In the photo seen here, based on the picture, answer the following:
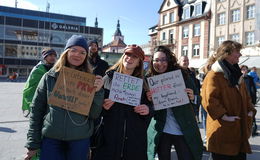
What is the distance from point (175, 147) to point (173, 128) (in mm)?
274

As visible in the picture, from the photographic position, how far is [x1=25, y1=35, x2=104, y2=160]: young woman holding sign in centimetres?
246

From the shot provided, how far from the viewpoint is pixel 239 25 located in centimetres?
2800

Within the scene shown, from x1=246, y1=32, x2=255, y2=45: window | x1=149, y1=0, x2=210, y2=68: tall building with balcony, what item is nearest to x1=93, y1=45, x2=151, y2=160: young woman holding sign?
x1=246, y1=32, x2=255, y2=45: window

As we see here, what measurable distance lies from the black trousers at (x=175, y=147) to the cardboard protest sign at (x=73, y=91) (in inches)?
48.0

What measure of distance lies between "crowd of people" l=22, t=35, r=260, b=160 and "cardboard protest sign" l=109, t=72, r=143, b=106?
71 millimetres

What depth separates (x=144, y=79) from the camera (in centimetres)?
313

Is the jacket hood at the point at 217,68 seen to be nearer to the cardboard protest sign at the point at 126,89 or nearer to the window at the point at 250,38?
the cardboard protest sign at the point at 126,89

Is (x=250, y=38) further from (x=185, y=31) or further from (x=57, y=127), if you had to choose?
(x=57, y=127)

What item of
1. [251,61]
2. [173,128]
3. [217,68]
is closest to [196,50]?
[251,61]

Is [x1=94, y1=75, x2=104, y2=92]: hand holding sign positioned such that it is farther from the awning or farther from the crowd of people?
the awning

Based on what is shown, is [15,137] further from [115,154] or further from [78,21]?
[78,21]

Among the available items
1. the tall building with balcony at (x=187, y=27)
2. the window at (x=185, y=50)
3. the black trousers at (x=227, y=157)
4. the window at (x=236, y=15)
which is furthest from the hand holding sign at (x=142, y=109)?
the window at (x=185, y=50)

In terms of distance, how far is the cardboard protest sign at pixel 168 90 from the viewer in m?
3.16

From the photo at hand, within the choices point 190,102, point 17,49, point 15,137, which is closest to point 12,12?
point 17,49
